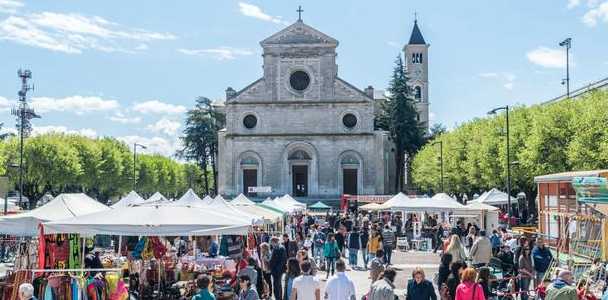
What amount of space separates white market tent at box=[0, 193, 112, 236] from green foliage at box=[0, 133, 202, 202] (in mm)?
27516

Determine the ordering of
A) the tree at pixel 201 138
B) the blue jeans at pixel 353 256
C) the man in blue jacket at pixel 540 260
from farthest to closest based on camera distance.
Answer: the tree at pixel 201 138 < the blue jeans at pixel 353 256 < the man in blue jacket at pixel 540 260

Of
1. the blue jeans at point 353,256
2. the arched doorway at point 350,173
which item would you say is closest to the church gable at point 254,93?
the arched doorway at point 350,173

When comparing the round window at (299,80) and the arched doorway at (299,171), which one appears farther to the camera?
the round window at (299,80)

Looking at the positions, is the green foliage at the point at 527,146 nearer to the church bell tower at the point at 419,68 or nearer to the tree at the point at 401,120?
the tree at the point at 401,120

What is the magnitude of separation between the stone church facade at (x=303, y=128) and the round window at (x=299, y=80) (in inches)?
7.3

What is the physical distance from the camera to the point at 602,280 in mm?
13922

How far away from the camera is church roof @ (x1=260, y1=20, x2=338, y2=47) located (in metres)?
61.6

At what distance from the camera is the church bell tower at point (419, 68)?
92.9m

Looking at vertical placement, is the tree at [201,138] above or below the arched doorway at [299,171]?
above

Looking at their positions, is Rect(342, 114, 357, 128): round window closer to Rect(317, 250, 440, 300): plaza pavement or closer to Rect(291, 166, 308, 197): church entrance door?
Rect(291, 166, 308, 197): church entrance door

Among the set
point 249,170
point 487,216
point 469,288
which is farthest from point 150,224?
point 249,170

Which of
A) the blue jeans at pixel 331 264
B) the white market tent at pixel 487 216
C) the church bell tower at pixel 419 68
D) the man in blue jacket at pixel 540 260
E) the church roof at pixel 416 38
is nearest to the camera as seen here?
the man in blue jacket at pixel 540 260

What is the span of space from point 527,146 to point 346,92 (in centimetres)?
2430

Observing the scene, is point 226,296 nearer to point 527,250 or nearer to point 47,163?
point 527,250
